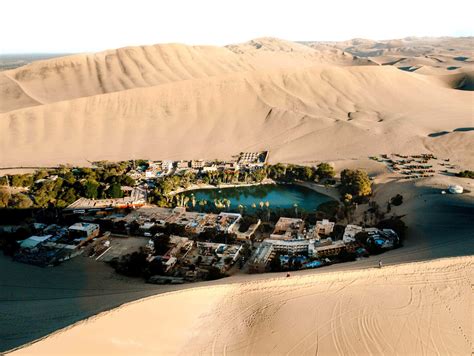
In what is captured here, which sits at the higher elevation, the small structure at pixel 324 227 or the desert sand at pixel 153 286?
the desert sand at pixel 153 286

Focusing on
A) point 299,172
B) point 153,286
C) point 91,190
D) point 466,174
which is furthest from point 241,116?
point 153,286

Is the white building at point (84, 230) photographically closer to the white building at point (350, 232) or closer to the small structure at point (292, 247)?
the small structure at point (292, 247)

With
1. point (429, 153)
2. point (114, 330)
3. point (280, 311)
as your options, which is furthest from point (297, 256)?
point (429, 153)

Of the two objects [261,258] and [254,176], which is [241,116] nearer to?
[254,176]

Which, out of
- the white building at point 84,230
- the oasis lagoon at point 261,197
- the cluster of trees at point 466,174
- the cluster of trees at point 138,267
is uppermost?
the cluster of trees at point 466,174

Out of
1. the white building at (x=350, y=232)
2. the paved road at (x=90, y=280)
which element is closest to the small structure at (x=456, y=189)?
the paved road at (x=90, y=280)

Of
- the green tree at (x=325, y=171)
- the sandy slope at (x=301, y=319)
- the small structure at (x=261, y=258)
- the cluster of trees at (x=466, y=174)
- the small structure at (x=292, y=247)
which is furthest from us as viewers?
the green tree at (x=325, y=171)
